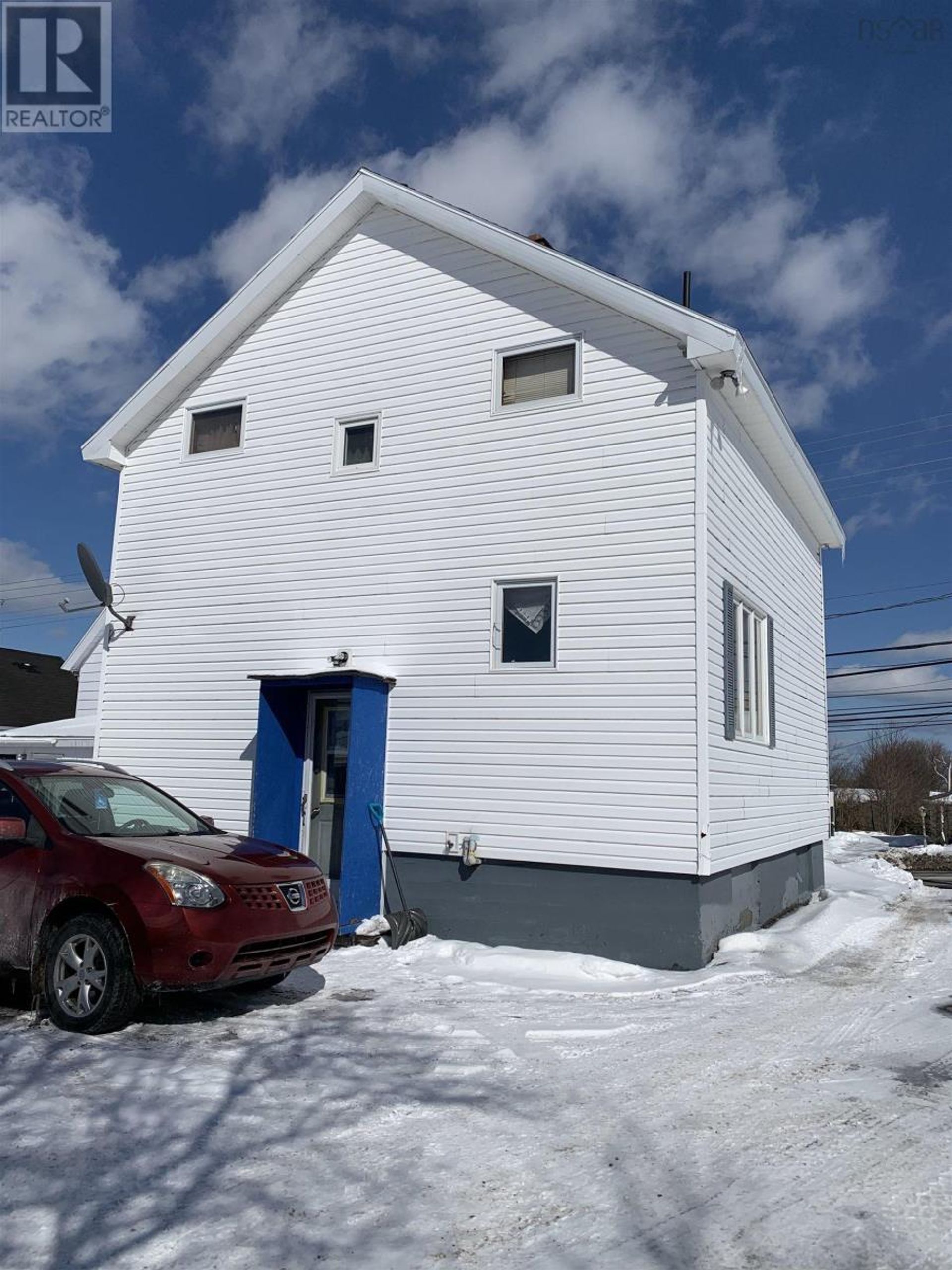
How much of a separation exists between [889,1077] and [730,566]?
17.6ft

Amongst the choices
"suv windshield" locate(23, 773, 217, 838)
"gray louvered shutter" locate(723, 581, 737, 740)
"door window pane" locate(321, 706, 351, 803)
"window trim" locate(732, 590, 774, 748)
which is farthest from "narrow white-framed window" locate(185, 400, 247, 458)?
"window trim" locate(732, 590, 774, 748)

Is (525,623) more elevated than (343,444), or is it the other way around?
(343,444)

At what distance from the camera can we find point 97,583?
11.5 m

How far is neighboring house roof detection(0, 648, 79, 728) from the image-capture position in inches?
1109

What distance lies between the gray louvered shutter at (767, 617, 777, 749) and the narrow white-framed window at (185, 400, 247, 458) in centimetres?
680

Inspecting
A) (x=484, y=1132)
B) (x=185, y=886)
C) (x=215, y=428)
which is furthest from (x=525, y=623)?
(x=484, y=1132)

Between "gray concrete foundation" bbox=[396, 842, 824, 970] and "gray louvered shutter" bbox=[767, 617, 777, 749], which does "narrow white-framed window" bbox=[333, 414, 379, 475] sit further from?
"gray louvered shutter" bbox=[767, 617, 777, 749]

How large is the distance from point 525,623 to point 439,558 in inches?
46.8

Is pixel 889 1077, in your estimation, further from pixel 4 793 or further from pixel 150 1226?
pixel 4 793

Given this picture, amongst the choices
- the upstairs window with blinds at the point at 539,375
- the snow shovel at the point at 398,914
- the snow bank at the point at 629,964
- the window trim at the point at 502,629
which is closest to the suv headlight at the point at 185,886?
the snow bank at the point at 629,964

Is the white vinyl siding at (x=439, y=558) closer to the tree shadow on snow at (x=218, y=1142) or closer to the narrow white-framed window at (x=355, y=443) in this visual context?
the narrow white-framed window at (x=355, y=443)

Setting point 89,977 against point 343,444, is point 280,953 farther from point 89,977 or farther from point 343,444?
point 343,444

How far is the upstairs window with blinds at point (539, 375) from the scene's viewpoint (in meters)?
9.53

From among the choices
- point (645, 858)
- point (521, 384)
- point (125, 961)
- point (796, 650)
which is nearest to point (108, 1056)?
point (125, 961)
